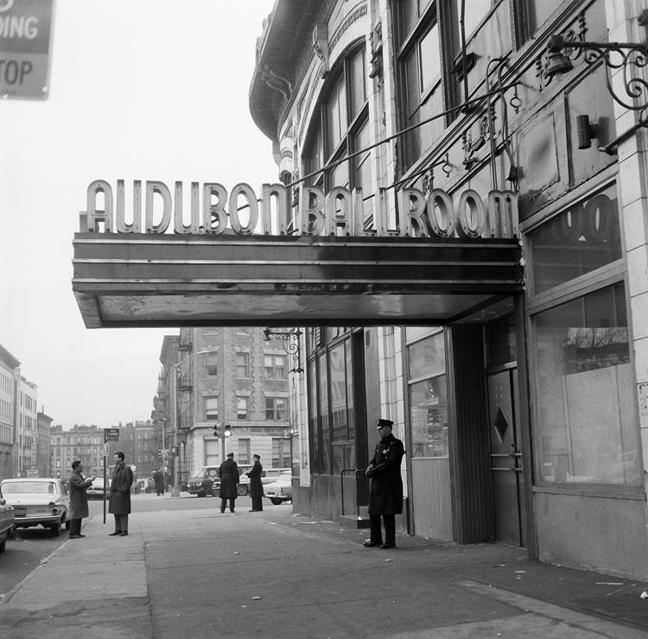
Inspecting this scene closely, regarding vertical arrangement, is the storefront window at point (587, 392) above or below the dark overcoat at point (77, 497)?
above

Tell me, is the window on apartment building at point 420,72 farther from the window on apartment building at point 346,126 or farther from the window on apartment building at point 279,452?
the window on apartment building at point 279,452


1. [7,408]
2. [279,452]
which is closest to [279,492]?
[279,452]

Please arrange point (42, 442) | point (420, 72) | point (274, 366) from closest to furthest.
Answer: point (420, 72)
point (274, 366)
point (42, 442)

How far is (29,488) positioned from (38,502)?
4.73ft

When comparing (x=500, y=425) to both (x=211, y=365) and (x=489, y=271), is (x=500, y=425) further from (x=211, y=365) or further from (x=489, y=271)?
(x=211, y=365)

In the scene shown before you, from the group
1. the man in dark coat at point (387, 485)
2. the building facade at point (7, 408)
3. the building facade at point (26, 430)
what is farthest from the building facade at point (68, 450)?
the man in dark coat at point (387, 485)

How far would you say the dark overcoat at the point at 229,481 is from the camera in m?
25.3

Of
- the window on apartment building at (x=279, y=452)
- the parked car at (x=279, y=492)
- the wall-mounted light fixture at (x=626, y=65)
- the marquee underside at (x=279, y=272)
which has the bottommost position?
the parked car at (x=279, y=492)

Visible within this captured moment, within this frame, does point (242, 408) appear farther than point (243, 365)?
No

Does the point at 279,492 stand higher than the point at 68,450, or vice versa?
the point at 68,450

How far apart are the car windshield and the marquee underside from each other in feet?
38.7

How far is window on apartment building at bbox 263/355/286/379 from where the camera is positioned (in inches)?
2793

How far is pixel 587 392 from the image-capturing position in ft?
30.8

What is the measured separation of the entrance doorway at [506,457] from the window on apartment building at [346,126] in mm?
5469
